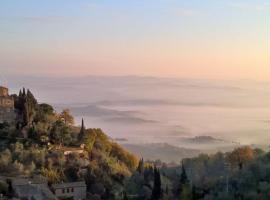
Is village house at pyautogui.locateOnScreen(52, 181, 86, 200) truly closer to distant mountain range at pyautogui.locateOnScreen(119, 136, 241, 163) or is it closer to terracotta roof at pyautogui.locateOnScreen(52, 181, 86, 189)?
terracotta roof at pyautogui.locateOnScreen(52, 181, 86, 189)

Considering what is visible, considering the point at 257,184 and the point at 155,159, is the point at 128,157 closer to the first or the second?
the point at 155,159

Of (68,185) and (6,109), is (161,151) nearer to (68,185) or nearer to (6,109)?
(6,109)

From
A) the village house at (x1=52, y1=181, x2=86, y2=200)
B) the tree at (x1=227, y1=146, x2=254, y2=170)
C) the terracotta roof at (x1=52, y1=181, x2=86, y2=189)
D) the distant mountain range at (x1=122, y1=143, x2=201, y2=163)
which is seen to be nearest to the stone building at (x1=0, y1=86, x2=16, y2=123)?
the terracotta roof at (x1=52, y1=181, x2=86, y2=189)

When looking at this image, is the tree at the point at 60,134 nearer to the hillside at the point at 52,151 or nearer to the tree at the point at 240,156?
the hillside at the point at 52,151

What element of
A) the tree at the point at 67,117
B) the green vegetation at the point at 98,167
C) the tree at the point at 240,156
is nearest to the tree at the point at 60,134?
the green vegetation at the point at 98,167

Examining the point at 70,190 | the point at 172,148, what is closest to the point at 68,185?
the point at 70,190

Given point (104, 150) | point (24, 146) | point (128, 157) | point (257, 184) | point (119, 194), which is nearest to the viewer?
point (257, 184)

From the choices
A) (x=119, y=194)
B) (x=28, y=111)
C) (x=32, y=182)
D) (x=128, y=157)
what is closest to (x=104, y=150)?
(x=128, y=157)
